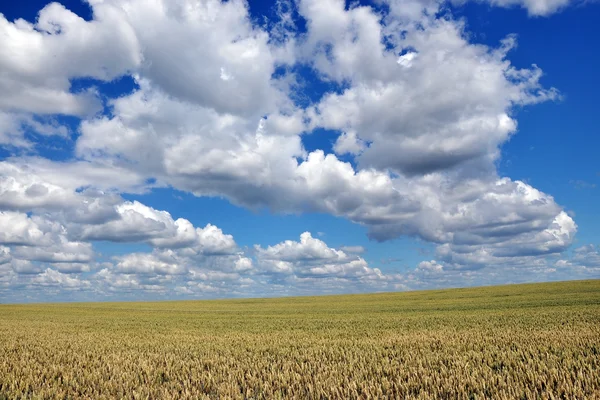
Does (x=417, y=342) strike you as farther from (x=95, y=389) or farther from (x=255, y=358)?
(x=95, y=389)

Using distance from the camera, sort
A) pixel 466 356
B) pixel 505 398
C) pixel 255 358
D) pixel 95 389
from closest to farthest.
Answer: pixel 505 398, pixel 95 389, pixel 466 356, pixel 255 358

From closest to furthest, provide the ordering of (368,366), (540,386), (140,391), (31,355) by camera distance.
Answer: (540,386) → (140,391) → (368,366) → (31,355)

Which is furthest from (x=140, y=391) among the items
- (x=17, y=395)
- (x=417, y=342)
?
(x=417, y=342)

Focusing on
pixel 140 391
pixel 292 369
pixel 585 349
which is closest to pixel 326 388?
pixel 292 369

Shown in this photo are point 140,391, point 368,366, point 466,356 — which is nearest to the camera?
point 140,391

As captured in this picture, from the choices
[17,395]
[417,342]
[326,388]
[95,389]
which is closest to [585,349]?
[417,342]

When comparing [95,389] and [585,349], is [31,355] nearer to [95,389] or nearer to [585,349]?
[95,389]

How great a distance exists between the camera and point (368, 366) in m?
10.2

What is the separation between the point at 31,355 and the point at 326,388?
11712 mm

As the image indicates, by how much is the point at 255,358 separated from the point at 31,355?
8.25 meters

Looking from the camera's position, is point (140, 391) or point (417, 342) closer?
point (140, 391)

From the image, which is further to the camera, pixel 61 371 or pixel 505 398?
pixel 61 371

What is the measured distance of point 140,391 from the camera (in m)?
8.34

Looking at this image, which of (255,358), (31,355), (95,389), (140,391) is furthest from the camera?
(31,355)
